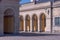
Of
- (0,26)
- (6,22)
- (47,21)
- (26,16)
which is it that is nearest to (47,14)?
(47,21)

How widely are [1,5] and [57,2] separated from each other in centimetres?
1348

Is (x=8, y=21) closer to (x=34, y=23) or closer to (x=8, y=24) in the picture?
(x=8, y=24)

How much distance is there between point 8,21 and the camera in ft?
93.9

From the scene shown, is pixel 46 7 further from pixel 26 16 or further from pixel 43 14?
pixel 26 16

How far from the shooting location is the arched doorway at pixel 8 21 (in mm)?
27234

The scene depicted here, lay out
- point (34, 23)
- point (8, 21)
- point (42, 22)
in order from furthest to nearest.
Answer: point (34, 23), point (42, 22), point (8, 21)

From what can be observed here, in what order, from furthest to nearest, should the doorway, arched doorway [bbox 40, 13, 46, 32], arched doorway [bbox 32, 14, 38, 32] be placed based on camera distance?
arched doorway [bbox 32, 14, 38, 32] < arched doorway [bbox 40, 13, 46, 32] < the doorway

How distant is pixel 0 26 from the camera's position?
25734 millimetres

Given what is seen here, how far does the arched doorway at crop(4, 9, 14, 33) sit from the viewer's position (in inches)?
1072

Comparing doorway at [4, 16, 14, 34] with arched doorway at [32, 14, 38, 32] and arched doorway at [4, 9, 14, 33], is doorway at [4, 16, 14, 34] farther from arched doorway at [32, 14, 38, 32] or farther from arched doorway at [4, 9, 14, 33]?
arched doorway at [32, 14, 38, 32]

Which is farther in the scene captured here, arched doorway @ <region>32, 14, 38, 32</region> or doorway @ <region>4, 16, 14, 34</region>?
arched doorway @ <region>32, 14, 38, 32</region>

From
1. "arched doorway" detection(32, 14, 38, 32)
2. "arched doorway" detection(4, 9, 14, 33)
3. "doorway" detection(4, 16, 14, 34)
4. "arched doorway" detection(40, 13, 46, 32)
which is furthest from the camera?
"arched doorway" detection(32, 14, 38, 32)

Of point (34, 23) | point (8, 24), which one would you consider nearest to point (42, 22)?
point (34, 23)

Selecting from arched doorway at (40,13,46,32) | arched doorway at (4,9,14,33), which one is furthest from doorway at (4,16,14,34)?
arched doorway at (40,13,46,32)
